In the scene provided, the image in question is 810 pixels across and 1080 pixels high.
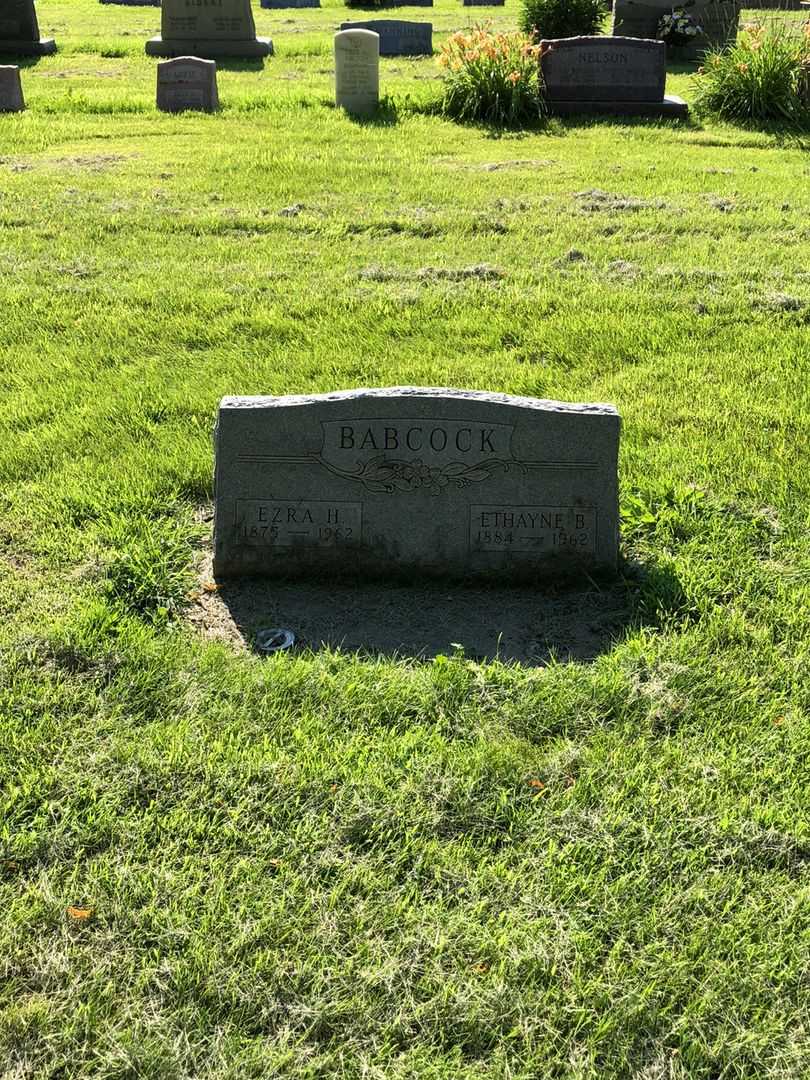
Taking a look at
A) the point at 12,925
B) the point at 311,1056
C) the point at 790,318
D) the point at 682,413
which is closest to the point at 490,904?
the point at 311,1056

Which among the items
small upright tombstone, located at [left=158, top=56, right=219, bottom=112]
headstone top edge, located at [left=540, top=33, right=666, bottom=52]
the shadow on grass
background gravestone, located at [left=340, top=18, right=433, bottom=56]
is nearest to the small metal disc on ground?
the shadow on grass

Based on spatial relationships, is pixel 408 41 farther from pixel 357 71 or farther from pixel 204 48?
pixel 357 71

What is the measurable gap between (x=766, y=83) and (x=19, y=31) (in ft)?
42.9

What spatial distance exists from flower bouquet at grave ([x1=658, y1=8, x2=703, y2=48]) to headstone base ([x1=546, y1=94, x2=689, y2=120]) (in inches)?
196

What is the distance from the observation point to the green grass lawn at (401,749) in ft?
8.02

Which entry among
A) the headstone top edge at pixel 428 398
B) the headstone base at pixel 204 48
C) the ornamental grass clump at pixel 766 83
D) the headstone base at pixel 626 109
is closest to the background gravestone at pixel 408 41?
the headstone base at pixel 204 48

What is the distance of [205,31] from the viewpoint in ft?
60.8

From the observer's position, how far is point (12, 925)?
2633mm

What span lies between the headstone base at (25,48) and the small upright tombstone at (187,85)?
20.1 feet

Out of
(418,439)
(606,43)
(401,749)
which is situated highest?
(606,43)

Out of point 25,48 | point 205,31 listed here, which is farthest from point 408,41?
point 25,48

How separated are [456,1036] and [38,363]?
4929 mm

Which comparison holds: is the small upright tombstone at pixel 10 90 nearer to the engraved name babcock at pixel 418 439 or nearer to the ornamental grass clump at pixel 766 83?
the ornamental grass clump at pixel 766 83

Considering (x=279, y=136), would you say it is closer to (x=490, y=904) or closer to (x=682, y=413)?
(x=682, y=413)
